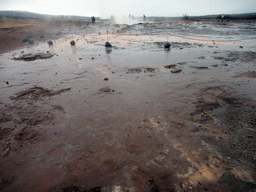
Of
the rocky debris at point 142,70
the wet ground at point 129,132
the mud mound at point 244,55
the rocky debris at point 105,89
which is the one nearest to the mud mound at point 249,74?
the wet ground at point 129,132

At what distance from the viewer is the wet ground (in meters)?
2.41

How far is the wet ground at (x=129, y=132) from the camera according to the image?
2.41 metres

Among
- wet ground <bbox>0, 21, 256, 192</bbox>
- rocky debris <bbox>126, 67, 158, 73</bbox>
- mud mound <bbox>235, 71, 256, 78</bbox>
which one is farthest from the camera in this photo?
rocky debris <bbox>126, 67, 158, 73</bbox>

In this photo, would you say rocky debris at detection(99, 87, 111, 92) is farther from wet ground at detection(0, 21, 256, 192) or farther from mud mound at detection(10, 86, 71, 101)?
mud mound at detection(10, 86, 71, 101)

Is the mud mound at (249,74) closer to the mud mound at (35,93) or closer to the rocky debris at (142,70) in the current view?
the rocky debris at (142,70)

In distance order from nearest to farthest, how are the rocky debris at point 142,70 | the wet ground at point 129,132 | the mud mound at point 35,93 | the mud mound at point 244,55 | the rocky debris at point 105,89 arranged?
the wet ground at point 129,132, the mud mound at point 35,93, the rocky debris at point 105,89, the rocky debris at point 142,70, the mud mound at point 244,55

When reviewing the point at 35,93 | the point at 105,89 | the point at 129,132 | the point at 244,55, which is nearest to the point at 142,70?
the point at 105,89

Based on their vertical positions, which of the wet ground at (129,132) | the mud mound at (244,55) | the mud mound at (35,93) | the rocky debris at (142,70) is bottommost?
the wet ground at (129,132)

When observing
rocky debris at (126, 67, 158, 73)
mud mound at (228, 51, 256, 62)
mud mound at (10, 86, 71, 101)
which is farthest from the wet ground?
mud mound at (228, 51, 256, 62)

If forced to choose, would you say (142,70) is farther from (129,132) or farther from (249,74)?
(249,74)

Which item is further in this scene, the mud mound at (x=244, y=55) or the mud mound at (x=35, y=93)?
the mud mound at (x=244, y=55)

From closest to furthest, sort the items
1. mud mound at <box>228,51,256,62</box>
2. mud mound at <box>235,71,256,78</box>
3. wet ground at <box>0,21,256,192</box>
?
wet ground at <box>0,21,256,192</box>
mud mound at <box>235,71,256,78</box>
mud mound at <box>228,51,256,62</box>

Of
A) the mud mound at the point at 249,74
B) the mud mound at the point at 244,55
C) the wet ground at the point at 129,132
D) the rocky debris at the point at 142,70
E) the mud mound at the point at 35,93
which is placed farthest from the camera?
the mud mound at the point at 244,55

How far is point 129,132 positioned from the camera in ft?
11.2
